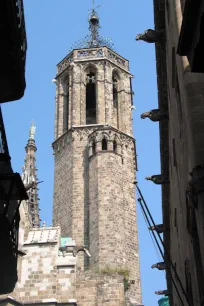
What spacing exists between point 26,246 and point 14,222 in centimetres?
1545

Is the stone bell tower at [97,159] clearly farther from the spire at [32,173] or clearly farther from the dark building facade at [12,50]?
the dark building facade at [12,50]

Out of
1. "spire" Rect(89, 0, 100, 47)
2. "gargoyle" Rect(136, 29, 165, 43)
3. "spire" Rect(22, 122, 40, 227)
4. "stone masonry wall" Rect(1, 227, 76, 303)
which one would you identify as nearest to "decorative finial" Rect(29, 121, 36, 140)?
"spire" Rect(22, 122, 40, 227)

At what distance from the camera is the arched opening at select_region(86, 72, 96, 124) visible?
34312 mm

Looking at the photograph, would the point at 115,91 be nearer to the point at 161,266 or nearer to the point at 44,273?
the point at 44,273

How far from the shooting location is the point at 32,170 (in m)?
41.0

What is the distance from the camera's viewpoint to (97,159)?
28.8 m

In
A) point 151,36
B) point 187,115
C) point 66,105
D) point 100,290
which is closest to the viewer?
point 187,115

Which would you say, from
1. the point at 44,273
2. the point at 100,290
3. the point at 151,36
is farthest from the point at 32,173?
the point at 151,36

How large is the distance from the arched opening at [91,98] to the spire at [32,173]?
591 centimetres

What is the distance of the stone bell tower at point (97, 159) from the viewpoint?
86.9 feet

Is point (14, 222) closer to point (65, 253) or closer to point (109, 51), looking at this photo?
point (65, 253)

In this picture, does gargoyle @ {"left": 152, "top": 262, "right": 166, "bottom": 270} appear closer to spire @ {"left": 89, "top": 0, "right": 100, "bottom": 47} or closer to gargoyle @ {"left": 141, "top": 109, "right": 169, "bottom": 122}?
gargoyle @ {"left": 141, "top": 109, "right": 169, "bottom": 122}

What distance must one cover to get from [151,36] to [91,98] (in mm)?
22557

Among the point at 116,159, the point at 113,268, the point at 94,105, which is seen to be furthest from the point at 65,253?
the point at 94,105
